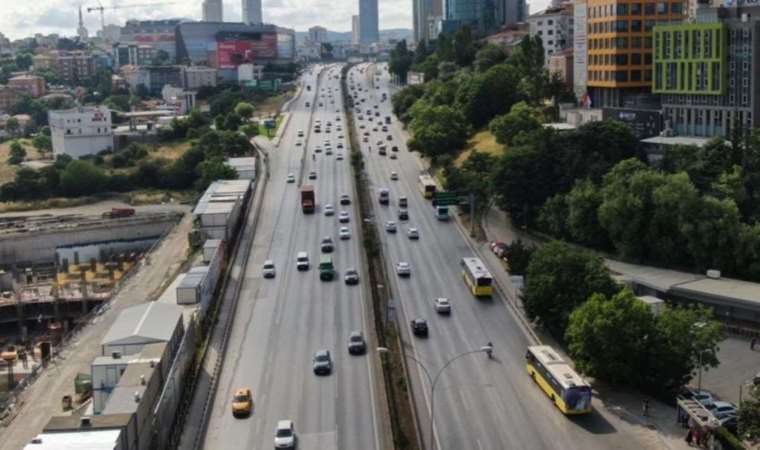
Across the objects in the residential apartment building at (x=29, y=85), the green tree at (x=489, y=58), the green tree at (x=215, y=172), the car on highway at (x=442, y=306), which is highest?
the green tree at (x=489, y=58)

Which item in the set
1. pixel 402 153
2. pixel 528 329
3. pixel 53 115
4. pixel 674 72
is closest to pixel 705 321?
pixel 528 329

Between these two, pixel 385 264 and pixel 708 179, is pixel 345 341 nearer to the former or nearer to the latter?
pixel 385 264

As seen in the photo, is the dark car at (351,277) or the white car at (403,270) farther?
the white car at (403,270)

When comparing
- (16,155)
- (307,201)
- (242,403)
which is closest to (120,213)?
(307,201)

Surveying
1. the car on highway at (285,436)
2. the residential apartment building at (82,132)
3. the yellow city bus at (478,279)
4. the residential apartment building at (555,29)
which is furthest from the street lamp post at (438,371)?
the residential apartment building at (82,132)

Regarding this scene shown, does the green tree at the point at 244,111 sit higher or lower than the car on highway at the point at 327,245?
higher

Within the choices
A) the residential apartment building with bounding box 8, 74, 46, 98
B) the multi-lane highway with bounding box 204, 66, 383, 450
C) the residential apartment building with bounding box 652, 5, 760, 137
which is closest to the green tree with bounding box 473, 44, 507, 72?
the multi-lane highway with bounding box 204, 66, 383, 450

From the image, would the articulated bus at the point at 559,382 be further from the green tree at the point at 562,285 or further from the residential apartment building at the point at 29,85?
the residential apartment building at the point at 29,85
